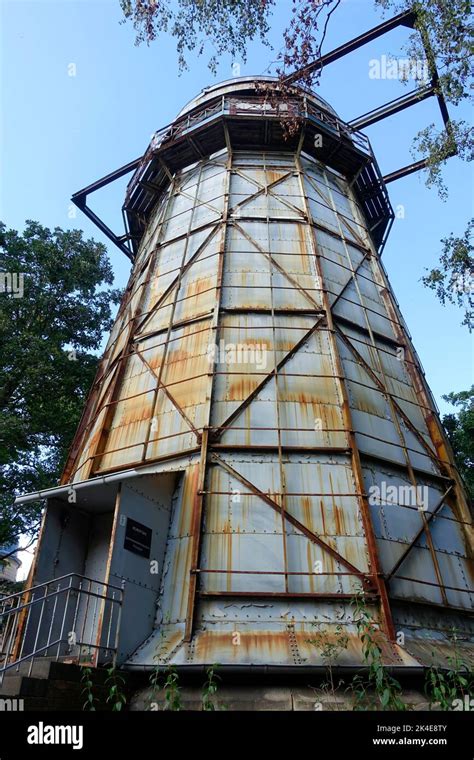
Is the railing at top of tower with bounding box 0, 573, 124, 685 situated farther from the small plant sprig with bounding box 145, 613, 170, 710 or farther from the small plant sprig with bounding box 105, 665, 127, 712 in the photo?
the small plant sprig with bounding box 145, 613, 170, 710

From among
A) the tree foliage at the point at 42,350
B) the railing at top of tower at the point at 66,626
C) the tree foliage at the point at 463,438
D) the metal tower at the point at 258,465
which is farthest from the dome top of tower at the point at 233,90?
the railing at top of tower at the point at 66,626

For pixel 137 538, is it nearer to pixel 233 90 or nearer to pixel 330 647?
pixel 330 647

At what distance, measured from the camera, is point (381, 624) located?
23.1ft

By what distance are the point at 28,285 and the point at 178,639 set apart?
1284cm

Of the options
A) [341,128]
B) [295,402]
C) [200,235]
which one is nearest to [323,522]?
[295,402]

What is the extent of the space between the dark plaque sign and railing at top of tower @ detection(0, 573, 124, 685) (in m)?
0.59

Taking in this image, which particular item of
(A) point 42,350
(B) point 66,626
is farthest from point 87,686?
(A) point 42,350

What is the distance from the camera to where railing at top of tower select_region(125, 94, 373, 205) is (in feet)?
51.1

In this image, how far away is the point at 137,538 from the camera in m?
7.59

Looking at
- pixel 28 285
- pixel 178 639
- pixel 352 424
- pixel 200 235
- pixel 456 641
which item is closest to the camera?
pixel 178 639

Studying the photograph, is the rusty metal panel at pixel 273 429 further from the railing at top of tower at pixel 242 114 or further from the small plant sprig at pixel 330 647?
the railing at top of tower at pixel 242 114

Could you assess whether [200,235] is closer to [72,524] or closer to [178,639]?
[72,524]

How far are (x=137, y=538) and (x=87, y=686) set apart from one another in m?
2.26

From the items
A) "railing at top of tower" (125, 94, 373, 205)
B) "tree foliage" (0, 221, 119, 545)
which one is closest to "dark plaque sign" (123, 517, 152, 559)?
"tree foliage" (0, 221, 119, 545)
